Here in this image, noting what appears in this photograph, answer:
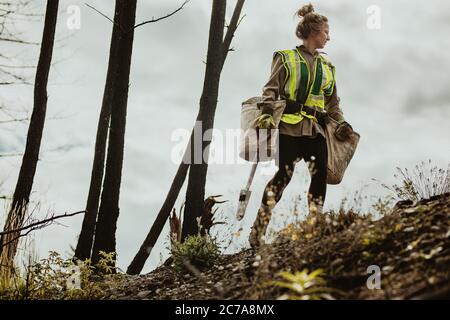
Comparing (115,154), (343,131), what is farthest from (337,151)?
(115,154)

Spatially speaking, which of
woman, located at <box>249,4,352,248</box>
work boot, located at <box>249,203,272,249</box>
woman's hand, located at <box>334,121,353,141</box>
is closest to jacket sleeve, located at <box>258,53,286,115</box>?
woman, located at <box>249,4,352,248</box>

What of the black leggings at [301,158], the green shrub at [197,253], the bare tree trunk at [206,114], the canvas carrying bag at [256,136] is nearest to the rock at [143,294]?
the green shrub at [197,253]

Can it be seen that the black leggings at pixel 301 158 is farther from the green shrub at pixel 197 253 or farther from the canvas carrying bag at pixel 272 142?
the green shrub at pixel 197 253

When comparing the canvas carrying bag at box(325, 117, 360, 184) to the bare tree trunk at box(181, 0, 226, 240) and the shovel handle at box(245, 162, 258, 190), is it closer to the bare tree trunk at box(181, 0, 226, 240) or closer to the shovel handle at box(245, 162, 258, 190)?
the shovel handle at box(245, 162, 258, 190)

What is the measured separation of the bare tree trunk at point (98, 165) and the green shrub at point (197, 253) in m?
2.48

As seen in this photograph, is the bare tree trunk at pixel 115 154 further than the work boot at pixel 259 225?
Yes

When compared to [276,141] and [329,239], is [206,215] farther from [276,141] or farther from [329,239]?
[329,239]

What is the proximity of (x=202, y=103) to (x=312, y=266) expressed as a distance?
3.94 meters

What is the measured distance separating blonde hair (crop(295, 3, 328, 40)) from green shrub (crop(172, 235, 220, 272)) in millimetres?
2297

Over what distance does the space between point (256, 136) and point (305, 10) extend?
4.64 feet

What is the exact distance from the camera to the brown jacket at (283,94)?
18.1ft

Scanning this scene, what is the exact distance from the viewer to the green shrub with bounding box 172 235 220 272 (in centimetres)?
591

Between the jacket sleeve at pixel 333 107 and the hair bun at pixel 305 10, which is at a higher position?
the hair bun at pixel 305 10

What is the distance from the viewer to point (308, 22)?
19.0 feet
